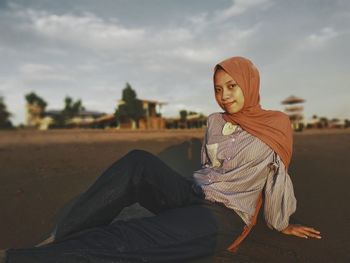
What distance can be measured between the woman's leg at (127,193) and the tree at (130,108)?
119ft

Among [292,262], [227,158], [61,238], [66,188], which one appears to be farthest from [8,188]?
[292,262]

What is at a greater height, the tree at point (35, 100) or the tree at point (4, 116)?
the tree at point (35, 100)

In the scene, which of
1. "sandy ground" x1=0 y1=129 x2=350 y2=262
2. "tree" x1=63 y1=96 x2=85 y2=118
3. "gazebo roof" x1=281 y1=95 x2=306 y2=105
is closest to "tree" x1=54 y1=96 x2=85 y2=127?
"tree" x1=63 y1=96 x2=85 y2=118

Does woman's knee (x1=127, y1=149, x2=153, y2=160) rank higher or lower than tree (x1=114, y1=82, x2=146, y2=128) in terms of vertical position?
lower

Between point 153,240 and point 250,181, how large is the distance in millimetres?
886

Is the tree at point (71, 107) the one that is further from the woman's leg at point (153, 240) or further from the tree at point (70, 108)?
the woman's leg at point (153, 240)

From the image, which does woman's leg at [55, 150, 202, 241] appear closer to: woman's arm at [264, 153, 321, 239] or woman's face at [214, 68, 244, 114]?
woman's arm at [264, 153, 321, 239]

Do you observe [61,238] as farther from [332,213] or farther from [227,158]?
[332,213]

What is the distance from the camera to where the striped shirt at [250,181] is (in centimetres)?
262

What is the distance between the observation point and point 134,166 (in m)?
2.36

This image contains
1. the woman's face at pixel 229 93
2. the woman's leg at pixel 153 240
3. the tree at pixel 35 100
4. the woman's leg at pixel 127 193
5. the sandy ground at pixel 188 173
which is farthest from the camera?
the tree at pixel 35 100

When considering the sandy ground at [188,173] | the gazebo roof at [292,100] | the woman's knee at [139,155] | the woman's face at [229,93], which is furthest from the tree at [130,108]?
the woman's knee at [139,155]

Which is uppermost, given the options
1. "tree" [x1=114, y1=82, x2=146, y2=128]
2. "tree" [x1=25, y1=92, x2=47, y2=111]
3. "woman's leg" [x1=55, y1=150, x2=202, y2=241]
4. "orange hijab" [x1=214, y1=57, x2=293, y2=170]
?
"tree" [x1=25, y1=92, x2=47, y2=111]

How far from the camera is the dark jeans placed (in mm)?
2012
